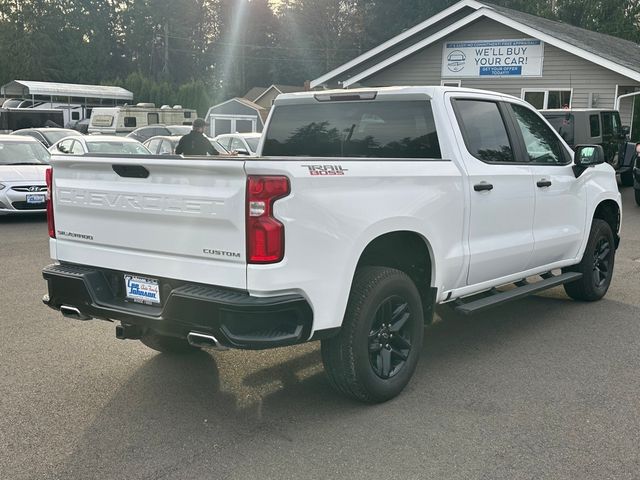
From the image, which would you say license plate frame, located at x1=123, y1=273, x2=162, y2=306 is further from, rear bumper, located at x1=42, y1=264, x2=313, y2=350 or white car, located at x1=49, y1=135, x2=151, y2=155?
white car, located at x1=49, y1=135, x2=151, y2=155

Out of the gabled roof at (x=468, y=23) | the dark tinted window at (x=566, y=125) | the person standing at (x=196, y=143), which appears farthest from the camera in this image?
the gabled roof at (x=468, y=23)

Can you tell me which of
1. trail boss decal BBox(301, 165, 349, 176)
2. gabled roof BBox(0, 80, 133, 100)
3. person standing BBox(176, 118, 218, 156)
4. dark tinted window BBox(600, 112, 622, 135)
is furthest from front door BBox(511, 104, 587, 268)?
gabled roof BBox(0, 80, 133, 100)

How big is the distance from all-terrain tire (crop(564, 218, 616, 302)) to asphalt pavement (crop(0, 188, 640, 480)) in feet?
2.27

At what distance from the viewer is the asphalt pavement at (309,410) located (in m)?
3.49

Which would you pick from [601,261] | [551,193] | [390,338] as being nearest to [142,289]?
[390,338]

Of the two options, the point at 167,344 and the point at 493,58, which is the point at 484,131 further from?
the point at 493,58

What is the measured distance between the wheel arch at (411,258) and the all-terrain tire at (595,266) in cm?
250

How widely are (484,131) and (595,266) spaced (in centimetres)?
237

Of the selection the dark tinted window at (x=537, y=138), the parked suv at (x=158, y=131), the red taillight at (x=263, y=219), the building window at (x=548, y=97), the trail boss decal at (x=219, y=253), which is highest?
the building window at (x=548, y=97)

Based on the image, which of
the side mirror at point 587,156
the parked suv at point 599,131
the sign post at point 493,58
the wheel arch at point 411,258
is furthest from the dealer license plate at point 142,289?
the sign post at point 493,58

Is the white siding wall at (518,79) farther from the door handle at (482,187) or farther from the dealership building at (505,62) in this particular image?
the door handle at (482,187)

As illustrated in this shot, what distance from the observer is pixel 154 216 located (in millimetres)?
3846

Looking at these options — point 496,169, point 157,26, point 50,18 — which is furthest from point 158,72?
point 496,169

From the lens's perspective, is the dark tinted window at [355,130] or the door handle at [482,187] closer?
the door handle at [482,187]
